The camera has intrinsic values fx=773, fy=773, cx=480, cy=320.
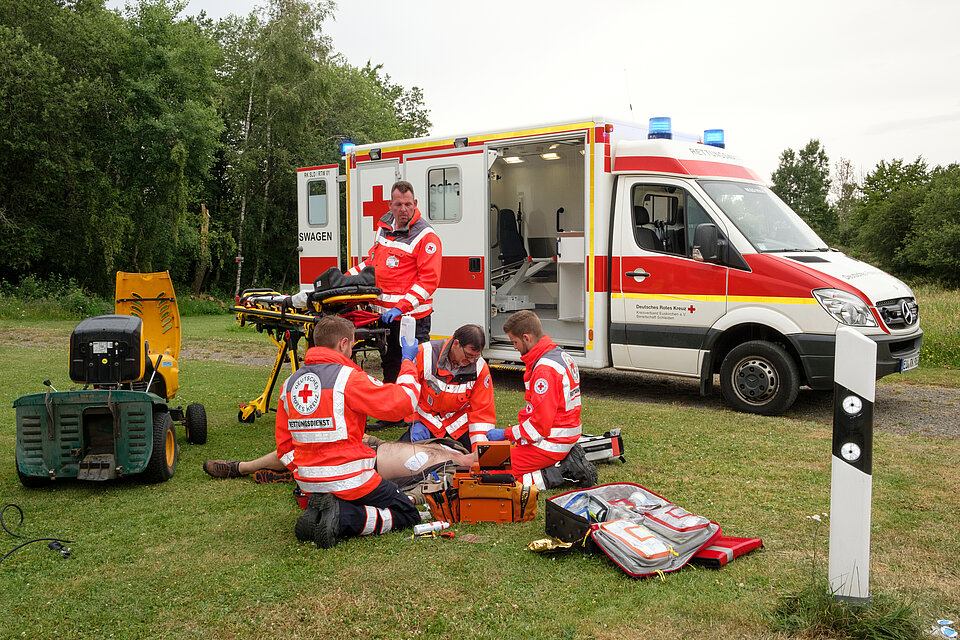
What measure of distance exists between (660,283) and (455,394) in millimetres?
3541

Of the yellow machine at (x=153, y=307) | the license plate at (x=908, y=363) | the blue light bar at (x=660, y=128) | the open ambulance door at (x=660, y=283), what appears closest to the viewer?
the yellow machine at (x=153, y=307)

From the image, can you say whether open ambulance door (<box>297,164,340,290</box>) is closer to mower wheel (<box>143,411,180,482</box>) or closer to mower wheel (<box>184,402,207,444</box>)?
mower wheel (<box>184,402,207,444</box>)

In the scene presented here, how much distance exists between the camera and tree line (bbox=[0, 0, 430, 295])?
2314 cm

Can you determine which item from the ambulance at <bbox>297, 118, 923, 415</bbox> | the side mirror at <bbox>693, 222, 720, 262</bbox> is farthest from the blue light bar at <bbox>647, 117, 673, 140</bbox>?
the side mirror at <bbox>693, 222, 720, 262</bbox>

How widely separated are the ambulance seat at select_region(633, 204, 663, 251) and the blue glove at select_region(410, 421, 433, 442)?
3751mm

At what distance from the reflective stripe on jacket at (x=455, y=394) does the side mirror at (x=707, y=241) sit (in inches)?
131

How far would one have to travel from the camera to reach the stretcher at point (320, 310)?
6.34 metres

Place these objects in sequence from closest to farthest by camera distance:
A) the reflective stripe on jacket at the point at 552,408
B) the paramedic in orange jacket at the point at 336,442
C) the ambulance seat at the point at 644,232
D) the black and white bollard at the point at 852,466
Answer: the black and white bollard at the point at 852,466 → the paramedic in orange jacket at the point at 336,442 → the reflective stripe on jacket at the point at 552,408 → the ambulance seat at the point at 644,232

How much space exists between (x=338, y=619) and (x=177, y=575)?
1035mm

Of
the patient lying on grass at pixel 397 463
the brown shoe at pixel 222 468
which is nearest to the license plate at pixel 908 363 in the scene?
the patient lying on grass at pixel 397 463

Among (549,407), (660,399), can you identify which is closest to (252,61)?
(660,399)

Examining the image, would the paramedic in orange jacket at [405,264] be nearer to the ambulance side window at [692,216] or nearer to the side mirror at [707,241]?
the side mirror at [707,241]

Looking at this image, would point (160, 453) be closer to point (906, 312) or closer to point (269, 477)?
point (269, 477)

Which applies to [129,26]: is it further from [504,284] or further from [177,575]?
[177,575]
